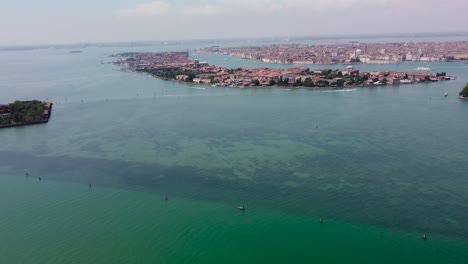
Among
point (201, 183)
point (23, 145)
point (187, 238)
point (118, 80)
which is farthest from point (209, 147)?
point (118, 80)

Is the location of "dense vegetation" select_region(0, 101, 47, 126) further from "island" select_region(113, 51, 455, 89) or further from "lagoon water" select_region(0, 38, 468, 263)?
"island" select_region(113, 51, 455, 89)

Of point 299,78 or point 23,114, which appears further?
point 299,78

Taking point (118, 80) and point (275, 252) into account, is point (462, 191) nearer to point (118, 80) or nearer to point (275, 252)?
point (275, 252)

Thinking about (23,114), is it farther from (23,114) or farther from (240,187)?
(240,187)

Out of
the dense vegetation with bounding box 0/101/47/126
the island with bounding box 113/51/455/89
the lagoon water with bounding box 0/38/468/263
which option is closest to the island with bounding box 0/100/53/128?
the dense vegetation with bounding box 0/101/47/126

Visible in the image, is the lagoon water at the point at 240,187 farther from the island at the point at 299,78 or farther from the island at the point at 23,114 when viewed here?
the island at the point at 299,78

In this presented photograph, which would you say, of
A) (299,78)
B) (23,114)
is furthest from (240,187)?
(299,78)

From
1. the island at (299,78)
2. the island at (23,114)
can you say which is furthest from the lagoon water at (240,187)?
the island at (299,78)
